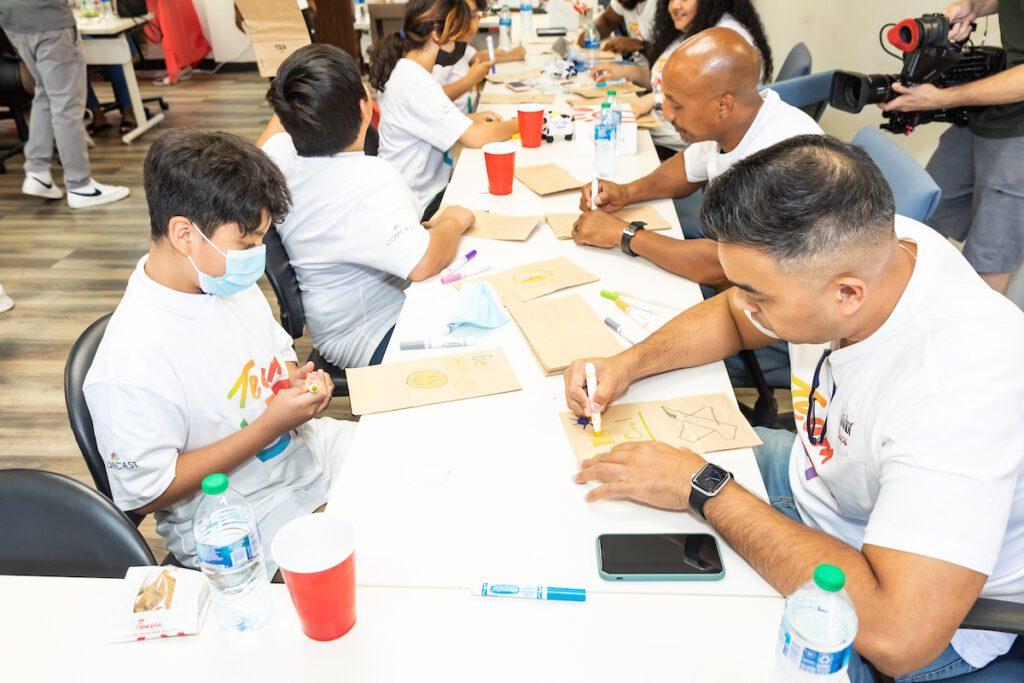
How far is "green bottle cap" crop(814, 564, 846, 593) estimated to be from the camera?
2.64 feet

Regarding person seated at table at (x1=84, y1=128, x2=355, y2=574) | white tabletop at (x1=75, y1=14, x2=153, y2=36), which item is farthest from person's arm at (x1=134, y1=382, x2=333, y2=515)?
white tabletop at (x1=75, y1=14, x2=153, y2=36)

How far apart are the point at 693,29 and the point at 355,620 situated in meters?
3.02

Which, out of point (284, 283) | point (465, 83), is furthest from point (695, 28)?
point (284, 283)

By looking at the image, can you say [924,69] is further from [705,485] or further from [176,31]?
[176,31]

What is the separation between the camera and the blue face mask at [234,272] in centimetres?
140

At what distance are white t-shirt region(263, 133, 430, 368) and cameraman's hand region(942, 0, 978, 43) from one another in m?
1.84

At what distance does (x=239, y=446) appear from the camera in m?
1.41

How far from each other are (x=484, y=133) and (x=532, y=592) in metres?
2.09

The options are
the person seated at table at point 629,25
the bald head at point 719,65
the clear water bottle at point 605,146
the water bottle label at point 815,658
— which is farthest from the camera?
the person seated at table at point 629,25

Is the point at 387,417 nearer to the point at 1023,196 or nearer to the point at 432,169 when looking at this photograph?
the point at 432,169

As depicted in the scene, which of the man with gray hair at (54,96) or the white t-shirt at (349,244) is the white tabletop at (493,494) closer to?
the white t-shirt at (349,244)

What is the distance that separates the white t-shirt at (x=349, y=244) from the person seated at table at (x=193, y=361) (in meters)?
0.35

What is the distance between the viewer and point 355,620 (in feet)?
3.22

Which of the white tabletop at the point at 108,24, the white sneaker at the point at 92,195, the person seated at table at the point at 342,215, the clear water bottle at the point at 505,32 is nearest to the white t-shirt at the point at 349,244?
the person seated at table at the point at 342,215
